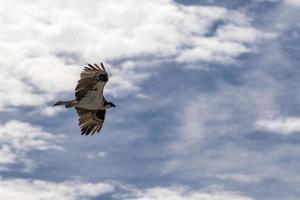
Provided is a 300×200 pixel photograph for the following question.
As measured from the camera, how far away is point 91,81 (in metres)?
57.2

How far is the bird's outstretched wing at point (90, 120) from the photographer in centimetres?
6209

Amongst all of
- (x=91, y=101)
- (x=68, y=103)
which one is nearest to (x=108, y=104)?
(x=91, y=101)

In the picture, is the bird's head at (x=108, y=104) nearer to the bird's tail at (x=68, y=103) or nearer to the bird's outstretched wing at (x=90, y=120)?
the bird's outstretched wing at (x=90, y=120)

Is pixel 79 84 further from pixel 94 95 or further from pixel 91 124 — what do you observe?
pixel 91 124

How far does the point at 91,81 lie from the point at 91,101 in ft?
9.30

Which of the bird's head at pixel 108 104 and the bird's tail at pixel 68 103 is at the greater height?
the bird's head at pixel 108 104

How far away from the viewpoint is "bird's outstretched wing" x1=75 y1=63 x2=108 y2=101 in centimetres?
5634

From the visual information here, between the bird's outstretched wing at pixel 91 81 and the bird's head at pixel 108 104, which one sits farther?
the bird's head at pixel 108 104

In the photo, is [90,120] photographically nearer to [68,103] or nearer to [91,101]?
[91,101]

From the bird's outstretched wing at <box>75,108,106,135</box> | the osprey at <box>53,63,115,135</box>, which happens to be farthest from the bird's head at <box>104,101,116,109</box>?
the bird's outstretched wing at <box>75,108,106,135</box>

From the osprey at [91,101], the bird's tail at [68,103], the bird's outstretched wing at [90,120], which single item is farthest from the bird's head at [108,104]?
the bird's tail at [68,103]

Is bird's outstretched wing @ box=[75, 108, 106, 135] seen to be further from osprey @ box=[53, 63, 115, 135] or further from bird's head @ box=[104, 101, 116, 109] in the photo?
bird's head @ box=[104, 101, 116, 109]

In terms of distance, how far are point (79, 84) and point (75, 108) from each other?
184 inches

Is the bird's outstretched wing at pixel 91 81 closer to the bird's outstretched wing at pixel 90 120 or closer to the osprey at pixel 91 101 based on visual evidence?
the osprey at pixel 91 101
